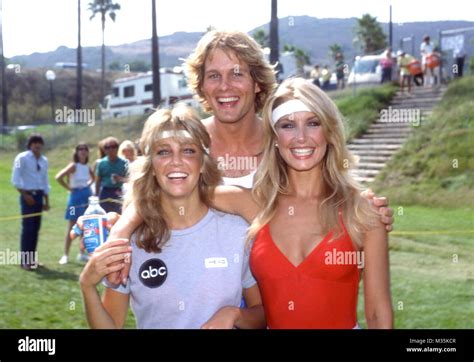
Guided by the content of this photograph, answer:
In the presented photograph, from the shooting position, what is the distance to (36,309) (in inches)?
129

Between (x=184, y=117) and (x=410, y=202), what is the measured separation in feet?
13.7

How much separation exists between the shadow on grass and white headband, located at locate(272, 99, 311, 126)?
2.73 metres

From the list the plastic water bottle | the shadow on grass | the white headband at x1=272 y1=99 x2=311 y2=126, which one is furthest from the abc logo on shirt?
the shadow on grass

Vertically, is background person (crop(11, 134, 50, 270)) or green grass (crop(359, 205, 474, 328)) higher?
background person (crop(11, 134, 50, 270))

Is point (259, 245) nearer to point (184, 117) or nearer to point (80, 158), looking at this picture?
point (184, 117)

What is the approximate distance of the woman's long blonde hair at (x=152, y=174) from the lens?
1500 mm

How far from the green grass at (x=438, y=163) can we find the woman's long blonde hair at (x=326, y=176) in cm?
352

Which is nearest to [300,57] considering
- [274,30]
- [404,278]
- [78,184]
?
[78,184]

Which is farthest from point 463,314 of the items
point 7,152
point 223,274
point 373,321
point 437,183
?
point 7,152

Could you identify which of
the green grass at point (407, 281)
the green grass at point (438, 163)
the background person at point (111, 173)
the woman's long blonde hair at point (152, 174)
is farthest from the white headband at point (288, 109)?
the green grass at point (438, 163)

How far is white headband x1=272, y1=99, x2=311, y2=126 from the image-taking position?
155 centimetres

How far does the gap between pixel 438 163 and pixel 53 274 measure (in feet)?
9.57

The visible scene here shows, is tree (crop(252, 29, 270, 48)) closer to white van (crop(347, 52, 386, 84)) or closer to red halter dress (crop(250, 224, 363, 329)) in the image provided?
white van (crop(347, 52, 386, 84))

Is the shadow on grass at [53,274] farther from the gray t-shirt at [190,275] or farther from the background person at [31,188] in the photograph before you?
the gray t-shirt at [190,275]
